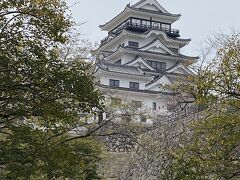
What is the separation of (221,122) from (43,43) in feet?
10.6

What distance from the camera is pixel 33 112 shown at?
737cm

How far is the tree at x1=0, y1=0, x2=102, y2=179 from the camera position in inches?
277

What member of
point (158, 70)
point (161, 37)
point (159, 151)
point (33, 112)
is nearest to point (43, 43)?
point (33, 112)

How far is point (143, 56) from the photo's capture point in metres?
35.7

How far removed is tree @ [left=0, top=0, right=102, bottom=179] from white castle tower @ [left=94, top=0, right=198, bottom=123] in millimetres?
20890

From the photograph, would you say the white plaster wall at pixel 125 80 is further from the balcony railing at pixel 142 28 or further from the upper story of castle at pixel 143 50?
the balcony railing at pixel 142 28

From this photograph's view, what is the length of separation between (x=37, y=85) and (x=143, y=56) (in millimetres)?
28734

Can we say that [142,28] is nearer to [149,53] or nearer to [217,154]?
[149,53]

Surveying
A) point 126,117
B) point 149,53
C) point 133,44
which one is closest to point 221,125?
point 126,117

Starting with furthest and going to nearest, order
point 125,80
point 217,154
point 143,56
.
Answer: point 143,56 < point 125,80 < point 217,154

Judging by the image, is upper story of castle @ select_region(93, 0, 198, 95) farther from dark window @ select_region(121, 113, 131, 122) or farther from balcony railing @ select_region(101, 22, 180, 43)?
dark window @ select_region(121, 113, 131, 122)

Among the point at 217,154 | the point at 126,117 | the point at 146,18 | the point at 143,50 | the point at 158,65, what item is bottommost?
the point at 217,154

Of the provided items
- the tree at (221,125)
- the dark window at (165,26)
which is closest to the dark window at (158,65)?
the dark window at (165,26)

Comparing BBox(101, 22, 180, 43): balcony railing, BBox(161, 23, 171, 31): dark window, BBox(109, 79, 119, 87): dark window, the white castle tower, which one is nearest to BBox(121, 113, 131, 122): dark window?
the white castle tower
